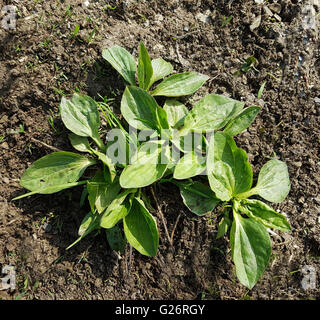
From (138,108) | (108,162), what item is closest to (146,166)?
(108,162)

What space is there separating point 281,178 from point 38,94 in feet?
4.54

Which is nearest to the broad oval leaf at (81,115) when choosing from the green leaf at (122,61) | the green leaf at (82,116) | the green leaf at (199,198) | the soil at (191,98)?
the green leaf at (82,116)

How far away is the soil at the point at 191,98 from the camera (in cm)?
191

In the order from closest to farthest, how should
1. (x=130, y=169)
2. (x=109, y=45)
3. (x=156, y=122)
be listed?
1. (x=130, y=169)
2. (x=156, y=122)
3. (x=109, y=45)

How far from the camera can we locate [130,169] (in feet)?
5.83

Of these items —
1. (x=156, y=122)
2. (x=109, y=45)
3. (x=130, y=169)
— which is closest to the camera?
(x=130, y=169)

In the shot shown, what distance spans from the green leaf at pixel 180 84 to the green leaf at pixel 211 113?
0.10 m

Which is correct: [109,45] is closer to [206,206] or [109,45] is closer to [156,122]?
[156,122]

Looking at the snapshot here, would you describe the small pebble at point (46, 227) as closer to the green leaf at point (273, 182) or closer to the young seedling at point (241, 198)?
the young seedling at point (241, 198)

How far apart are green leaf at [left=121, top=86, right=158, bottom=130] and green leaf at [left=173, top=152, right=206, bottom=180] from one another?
0.24 metres

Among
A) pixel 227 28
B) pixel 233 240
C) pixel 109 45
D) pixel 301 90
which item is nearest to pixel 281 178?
pixel 233 240

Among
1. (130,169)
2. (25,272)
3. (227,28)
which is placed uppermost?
(227,28)

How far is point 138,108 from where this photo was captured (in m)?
1.91

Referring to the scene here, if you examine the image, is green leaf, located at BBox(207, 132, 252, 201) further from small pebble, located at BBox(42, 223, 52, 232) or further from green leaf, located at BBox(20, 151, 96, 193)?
small pebble, located at BBox(42, 223, 52, 232)
